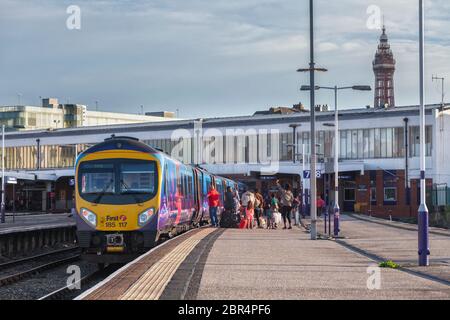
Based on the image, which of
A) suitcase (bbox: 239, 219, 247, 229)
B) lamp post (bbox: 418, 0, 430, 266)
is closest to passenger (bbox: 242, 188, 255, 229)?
suitcase (bbox: 239, 219, 247, 229)

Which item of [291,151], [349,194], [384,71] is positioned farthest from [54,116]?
[349,194]

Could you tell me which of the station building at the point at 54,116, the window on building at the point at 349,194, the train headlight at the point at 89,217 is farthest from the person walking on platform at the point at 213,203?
the station building at the point at 54,116

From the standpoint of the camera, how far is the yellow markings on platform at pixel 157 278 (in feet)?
41.8

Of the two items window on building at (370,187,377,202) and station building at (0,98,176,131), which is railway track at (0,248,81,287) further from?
station building at (0,98,176,131)

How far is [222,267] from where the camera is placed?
1778 centimetres

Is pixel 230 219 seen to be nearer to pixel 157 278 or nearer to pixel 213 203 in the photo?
pixel 213 203

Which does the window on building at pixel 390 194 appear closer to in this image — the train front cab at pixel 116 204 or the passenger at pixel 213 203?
the passenger at pixel 213 203

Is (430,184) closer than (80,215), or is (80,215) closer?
(80,215)

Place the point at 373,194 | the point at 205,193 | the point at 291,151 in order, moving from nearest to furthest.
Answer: the point at 205,193, the point at 373,194, the point at 291,151

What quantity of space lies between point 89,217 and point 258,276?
716 cm

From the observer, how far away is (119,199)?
2202 cm
